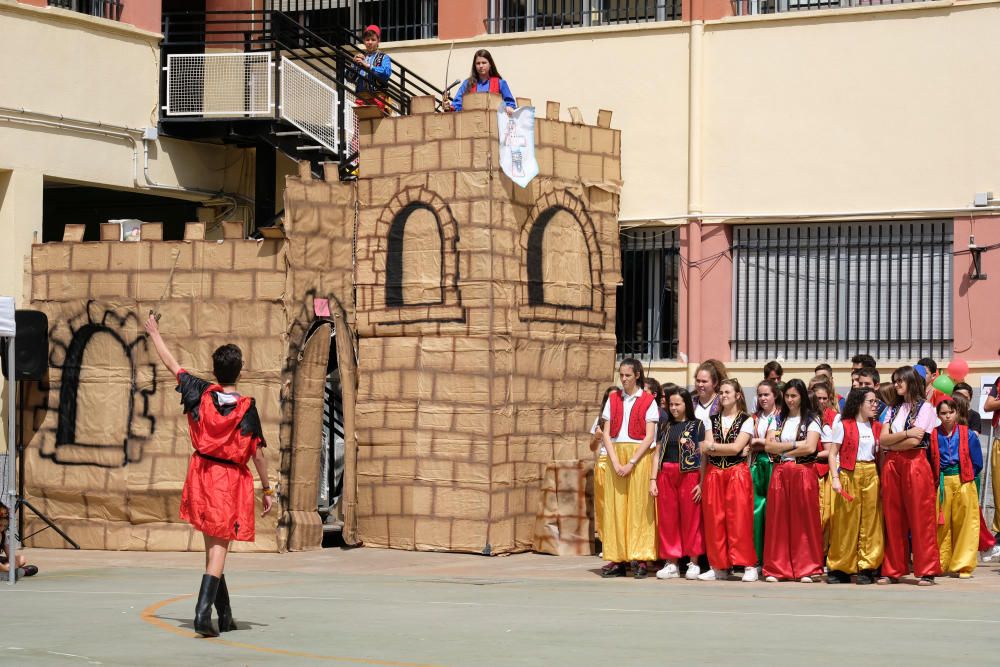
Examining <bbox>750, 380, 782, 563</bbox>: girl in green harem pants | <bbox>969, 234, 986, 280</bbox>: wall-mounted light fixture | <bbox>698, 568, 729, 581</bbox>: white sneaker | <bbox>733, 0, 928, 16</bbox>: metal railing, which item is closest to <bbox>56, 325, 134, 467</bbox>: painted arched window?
<bbox>698, 568, 729, 581</bbox>: white sneaker

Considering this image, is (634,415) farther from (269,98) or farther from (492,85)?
(269,98)

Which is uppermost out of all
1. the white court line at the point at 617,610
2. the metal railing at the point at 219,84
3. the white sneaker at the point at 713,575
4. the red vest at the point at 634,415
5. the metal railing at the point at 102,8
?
the metal railing at the point at 102,8

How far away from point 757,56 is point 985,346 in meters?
4.35

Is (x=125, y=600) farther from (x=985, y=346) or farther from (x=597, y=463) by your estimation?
(x=985, y=346)

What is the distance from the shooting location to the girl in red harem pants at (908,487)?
44.1 ft

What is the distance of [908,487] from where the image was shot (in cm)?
1357

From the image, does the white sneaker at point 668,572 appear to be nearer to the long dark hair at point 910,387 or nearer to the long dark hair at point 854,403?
the long dark hair at point 854,403

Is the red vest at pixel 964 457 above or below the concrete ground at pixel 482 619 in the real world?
above

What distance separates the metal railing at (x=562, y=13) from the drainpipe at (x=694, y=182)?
99 cm

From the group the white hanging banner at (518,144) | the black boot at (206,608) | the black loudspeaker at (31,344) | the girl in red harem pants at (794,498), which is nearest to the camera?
the black boot at (206,608)

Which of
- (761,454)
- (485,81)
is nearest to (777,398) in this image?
(761,454)

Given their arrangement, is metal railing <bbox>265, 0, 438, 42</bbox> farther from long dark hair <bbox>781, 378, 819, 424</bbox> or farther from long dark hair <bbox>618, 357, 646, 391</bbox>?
long dark hair <bbox>781, 378, 819, 424</bbox>

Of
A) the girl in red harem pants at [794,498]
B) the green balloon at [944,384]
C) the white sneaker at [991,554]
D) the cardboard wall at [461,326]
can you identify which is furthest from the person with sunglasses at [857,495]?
the green balloon at [944,384]

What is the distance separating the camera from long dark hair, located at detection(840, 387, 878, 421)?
13.6m
